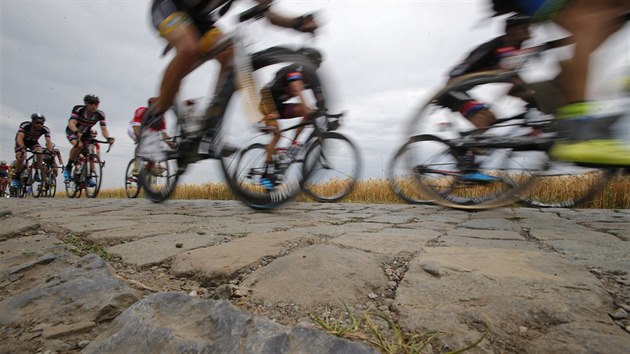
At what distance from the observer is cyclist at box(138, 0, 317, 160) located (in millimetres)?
2770

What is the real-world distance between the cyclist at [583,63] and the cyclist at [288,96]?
170cm

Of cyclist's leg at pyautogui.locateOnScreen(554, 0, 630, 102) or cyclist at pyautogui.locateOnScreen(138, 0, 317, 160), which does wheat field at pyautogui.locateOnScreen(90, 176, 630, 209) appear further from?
cyclist's leg at pyautogui.locateOnScreen(554, 0, 630, 102)

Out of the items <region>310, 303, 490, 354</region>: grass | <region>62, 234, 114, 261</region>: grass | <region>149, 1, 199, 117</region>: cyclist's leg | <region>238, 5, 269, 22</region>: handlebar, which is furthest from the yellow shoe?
<region>149, 1, 199, 117</region>: cyclist's leg

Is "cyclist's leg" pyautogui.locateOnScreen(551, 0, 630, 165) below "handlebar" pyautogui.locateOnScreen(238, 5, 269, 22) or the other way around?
below

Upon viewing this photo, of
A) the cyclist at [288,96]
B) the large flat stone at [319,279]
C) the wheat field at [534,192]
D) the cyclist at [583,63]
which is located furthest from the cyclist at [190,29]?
the large flat stone at [319,279]

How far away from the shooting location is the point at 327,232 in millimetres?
1907

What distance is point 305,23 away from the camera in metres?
3.02

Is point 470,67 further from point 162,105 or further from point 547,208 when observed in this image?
point 162,105

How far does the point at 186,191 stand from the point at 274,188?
232 inches

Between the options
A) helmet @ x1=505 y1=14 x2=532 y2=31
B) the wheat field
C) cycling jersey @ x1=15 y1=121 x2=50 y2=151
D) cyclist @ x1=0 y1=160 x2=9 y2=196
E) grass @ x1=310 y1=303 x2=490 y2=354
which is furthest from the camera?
cyclist @ x1=0 y1=160 x2=9 y2=196

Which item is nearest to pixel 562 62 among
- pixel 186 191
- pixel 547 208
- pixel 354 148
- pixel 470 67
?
pixel 470 67

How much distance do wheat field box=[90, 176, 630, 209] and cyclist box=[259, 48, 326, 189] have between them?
2.64 feet

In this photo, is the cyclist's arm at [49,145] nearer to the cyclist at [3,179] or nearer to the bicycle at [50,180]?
the bicycle at [50,180]

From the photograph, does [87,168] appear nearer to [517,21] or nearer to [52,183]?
[52,183]
